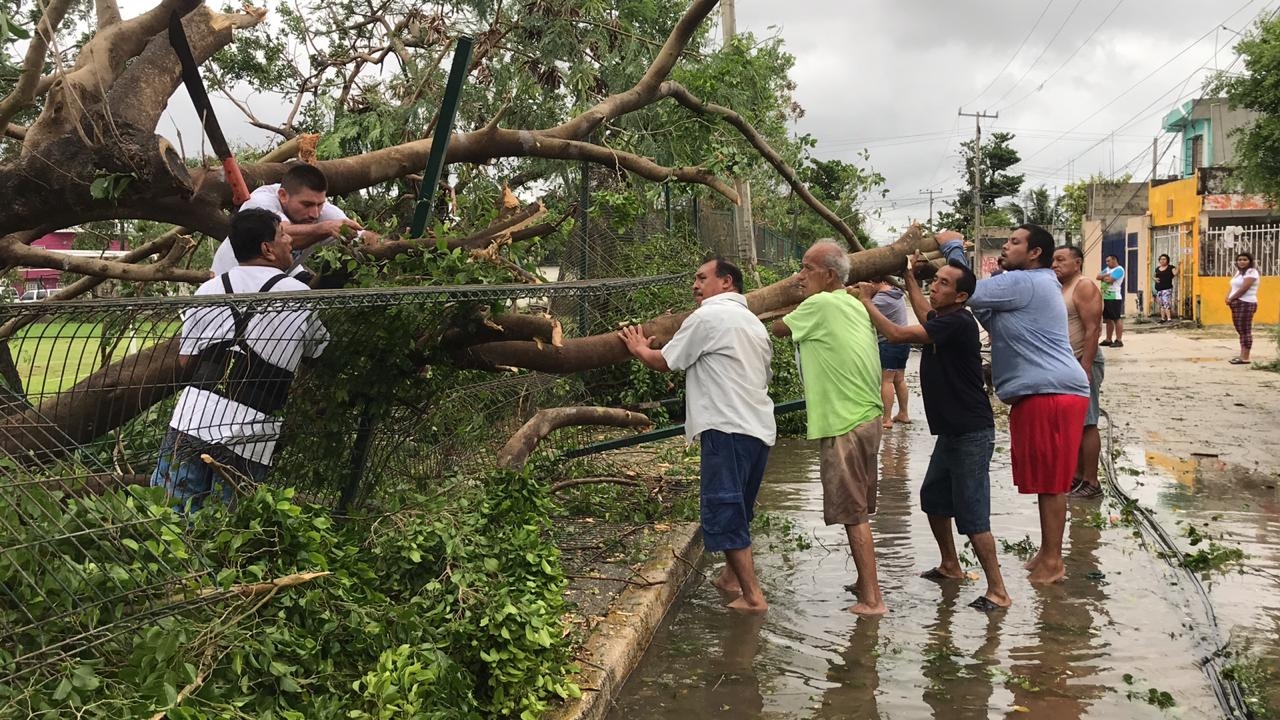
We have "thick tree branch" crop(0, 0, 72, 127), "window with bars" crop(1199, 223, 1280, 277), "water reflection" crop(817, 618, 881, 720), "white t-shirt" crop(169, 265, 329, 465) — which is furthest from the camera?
"window with bars" crop(1199, 223, 1280, 277)

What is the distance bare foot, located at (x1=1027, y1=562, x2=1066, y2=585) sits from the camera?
6.10 meters

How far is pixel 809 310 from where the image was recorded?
18.6 ft

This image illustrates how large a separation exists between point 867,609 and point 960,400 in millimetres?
1251

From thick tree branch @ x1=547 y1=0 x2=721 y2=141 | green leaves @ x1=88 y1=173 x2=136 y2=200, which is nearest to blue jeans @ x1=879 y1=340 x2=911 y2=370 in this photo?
thick tree branch @ x1=547 y1=0 x2=721 y2=141

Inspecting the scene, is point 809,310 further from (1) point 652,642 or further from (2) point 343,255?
(2) point 343,255

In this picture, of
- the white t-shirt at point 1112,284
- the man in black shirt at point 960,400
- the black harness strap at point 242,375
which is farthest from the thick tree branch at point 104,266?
the white t-shirt at point 1112,284

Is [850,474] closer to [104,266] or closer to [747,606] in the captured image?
[747,606]

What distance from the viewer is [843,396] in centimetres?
566

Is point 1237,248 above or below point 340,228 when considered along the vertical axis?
above

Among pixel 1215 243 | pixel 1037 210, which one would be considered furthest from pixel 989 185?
pixel 1215 243

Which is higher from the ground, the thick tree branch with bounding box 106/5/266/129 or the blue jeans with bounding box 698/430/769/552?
the thick tree branch with bounding box 106/5/266/129

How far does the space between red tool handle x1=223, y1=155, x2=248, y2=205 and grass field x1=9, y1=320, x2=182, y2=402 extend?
1.75 meters

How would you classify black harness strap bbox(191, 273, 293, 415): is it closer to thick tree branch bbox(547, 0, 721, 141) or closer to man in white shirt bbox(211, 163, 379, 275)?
man in white shirt bbox(211, 163, 379, 275)

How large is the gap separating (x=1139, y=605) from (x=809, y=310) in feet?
7.81
